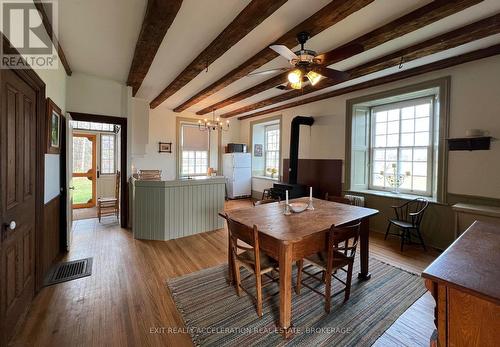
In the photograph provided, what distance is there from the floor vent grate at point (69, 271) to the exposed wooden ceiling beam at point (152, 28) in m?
2.73

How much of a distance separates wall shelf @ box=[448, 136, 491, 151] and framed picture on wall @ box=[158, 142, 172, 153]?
20.1ft

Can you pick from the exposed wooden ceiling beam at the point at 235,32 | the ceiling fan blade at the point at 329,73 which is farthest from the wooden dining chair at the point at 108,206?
the ceiling fan blade at the point at 329,73

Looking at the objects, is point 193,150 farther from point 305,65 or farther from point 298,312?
point 298,312

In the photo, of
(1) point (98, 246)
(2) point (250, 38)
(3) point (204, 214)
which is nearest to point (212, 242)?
(3) point (204, 214)

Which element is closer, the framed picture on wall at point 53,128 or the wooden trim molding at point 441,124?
the framed picture on wall at point 53,128

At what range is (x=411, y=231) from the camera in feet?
11.9

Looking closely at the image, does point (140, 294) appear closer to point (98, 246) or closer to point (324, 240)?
point (98, 246)

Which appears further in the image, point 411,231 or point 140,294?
point 411,231

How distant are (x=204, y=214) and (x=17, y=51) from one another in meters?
3.05

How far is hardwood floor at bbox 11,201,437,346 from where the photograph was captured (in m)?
1.70

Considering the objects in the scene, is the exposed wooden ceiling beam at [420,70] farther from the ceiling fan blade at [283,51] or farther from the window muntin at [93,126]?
the window muntin at [93,126]

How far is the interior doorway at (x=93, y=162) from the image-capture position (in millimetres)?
5984

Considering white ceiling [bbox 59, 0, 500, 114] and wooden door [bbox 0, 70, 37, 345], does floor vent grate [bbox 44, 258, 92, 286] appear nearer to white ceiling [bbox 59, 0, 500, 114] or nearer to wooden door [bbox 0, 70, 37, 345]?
wooden door [bbox 0, 70, 37, 345]

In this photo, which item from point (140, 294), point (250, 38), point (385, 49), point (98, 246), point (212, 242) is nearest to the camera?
point (140, 294)
